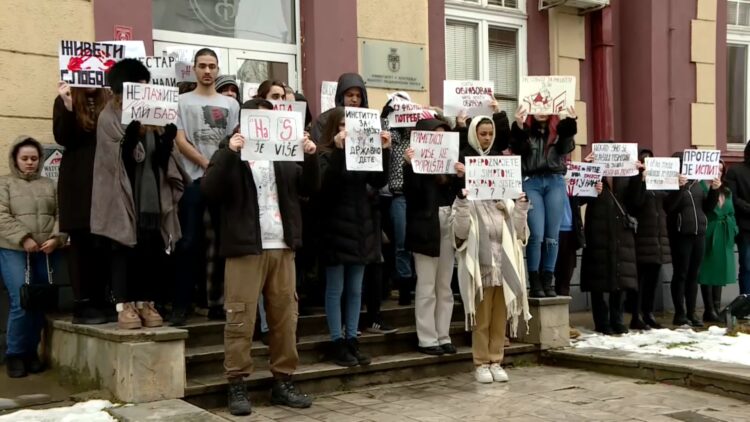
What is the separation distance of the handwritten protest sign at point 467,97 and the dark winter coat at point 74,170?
123 inches

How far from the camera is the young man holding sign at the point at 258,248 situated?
5277 millimetres

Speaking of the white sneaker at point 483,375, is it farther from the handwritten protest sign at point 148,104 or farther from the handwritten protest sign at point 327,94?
the handwritten protest sign at point 148,104

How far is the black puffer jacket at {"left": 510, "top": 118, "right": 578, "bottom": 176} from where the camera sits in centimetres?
740

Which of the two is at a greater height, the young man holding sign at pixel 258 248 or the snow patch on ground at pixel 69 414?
the young man holding sign at pixel 258 248

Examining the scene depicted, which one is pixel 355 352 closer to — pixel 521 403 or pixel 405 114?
pixel 521 403

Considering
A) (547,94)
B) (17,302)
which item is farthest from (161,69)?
(547,94)

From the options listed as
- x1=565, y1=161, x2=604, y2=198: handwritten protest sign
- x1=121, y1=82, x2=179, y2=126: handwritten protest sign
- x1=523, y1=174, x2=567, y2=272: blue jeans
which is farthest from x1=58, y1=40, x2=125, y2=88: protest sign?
x1=565, y1=161, x2=604, y2=198: handwritten protest sign

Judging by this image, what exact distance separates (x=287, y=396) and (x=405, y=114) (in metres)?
2.73

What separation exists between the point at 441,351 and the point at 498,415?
1.37 m

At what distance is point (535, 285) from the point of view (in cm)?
755

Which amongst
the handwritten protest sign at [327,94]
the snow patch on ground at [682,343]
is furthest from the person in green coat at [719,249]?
the handwritten protest sign at [327,94]

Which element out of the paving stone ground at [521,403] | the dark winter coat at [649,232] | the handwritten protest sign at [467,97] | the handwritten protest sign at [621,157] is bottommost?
the paving stone ground at [521,403]

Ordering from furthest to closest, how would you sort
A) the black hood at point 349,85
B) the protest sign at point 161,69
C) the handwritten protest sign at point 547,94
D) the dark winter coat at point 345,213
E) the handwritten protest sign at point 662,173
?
1. the handwritten protest sign at point 662,173
2. the handwritten protest sign at point 547,94
3. the black hood at point 349,85
4. the protest sign at point 161,69
5. the dark winter coat at point 345,213

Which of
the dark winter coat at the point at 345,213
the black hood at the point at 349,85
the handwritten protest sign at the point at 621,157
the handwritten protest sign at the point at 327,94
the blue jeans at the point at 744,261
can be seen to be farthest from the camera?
the blue jeans at the point at 744,261
